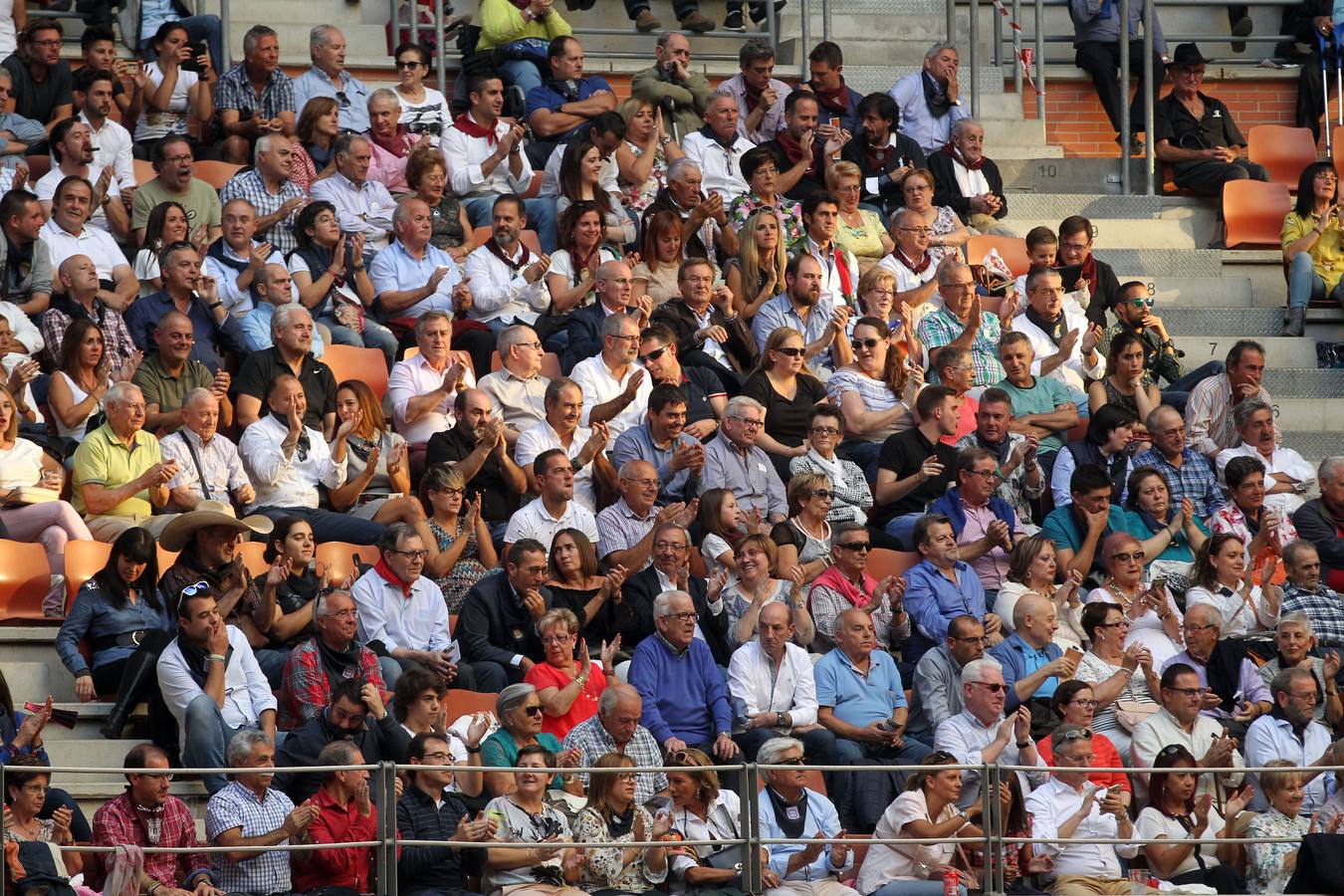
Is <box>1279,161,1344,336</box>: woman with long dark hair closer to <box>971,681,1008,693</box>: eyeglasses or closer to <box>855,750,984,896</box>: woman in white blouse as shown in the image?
<box>971,681,1008,693</box>: eyeglasses

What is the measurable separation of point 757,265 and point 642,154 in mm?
1169

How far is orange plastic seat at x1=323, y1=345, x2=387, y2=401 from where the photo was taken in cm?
1245

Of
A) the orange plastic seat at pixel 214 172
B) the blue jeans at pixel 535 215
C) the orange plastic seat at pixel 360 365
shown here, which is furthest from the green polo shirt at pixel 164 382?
the blue jeans at pixel 535 215

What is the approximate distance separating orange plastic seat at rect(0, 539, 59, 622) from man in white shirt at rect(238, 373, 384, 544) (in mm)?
1114

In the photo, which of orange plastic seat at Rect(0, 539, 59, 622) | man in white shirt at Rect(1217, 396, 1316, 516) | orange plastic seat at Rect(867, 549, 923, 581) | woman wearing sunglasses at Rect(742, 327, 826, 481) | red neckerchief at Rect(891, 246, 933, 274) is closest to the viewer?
orange plastic seat at Rect(0, 539, 59, 622)

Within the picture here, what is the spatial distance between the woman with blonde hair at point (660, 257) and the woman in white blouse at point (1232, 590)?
120 inches

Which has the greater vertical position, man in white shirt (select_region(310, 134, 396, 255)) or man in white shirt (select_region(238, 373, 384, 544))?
man in white shirt (select_region(310, 134, 396, 255))

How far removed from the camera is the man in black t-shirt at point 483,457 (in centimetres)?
1163

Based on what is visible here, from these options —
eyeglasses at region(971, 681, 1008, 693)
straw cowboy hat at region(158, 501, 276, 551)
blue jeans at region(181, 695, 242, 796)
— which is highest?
straw cowboy hat at region(158, 501, 276, 551)

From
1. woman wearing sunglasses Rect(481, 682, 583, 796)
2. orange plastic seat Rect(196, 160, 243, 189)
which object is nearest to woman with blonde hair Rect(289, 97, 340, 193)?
orange plastic seat Rect(196, 160, 243, 189)

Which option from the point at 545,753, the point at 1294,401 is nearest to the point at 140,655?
the point at 545,753

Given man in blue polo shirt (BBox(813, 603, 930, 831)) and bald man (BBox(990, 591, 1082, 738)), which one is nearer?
man in blue polo shirt (BBox(813, 603, 930, 831))

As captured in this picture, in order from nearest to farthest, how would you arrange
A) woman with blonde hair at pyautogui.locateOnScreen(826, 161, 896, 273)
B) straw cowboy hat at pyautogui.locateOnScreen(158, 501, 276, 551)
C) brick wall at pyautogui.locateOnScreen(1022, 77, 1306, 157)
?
straw cowboy hat at pyautogui.locateOnScreen(158, 501, 276, 551), woman with blonde hair at pyautogui.locateOnScreen(826, 161, 896, 273), brick wall at pyautogui.locateOnScreen(1022, 77, 1306, 157)

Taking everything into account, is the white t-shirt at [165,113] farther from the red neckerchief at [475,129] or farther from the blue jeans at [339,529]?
the blue jeans at [339,529]
